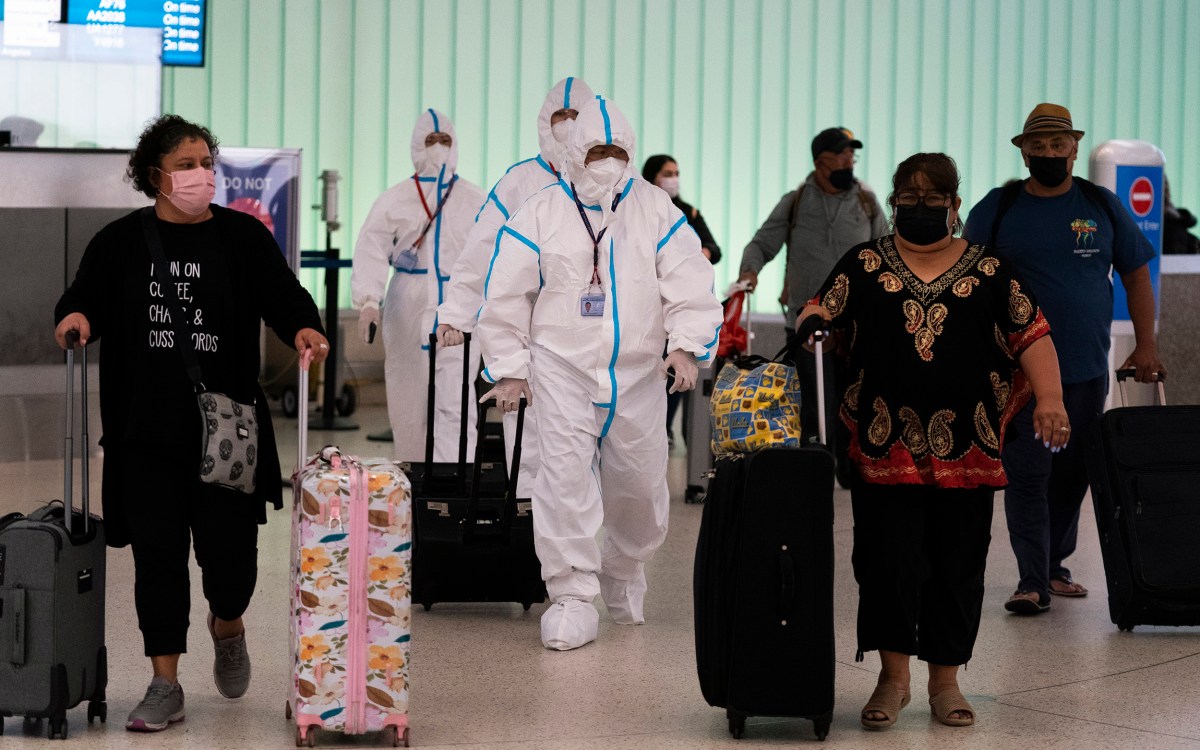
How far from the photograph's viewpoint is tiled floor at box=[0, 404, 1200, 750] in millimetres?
3576

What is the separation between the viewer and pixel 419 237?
654 centimetres

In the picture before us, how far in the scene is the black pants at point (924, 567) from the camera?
366cm

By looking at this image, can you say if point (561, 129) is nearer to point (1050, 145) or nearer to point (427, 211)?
point (427, 211)

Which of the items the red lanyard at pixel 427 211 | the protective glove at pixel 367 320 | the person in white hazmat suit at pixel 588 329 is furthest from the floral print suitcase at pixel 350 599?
the red lanyard at pixel 427 211

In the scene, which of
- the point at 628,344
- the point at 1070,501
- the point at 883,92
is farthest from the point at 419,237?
the point at 883,92

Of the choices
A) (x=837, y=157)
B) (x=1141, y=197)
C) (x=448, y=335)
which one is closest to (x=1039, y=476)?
(x=448, y=335)

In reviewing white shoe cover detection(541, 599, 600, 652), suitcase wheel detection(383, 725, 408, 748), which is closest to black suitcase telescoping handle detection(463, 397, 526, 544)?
white shoe cover detection(541, 599, 600, 652)

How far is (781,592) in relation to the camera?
351 centimetres

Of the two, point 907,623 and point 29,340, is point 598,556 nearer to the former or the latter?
point 907,623

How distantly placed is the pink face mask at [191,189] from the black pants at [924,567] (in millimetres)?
1561

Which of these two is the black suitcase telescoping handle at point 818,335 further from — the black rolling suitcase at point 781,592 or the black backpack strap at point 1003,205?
the black backpack strap at point 1003,205

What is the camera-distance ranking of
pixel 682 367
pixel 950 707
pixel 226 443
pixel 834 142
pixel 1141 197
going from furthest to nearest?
1. pixel 1141 197
2. pixel 834 142
3. pixel 682 367
4. pixel 950 707
5. pixel 226 443

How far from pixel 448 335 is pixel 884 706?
178 centimetres

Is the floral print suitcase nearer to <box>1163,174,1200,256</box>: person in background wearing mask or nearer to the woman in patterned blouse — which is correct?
the woman in patterned blouse
